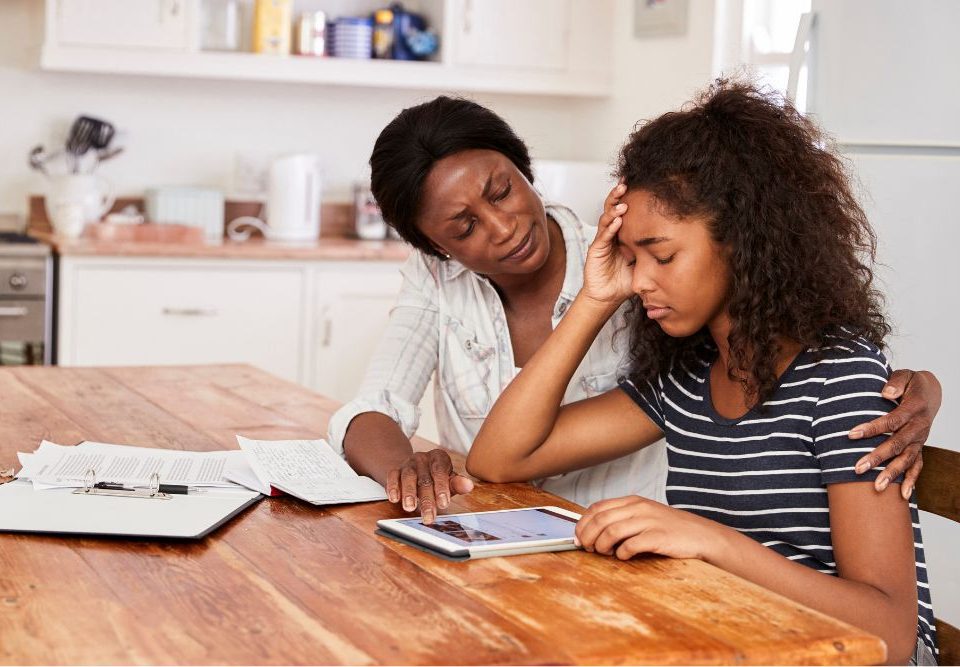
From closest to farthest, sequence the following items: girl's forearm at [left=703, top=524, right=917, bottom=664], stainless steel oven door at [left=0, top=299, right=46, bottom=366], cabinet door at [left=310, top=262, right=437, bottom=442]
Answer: girl's forearm at [left=703, top=524, right=917, bottom=664]
stainless steel oven door at [left=0, top=299, right=46, bottom=366]
cabinet door at [left=310, top=262, right=437, bottom=442]

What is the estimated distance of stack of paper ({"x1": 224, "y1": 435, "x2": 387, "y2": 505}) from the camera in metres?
1.57

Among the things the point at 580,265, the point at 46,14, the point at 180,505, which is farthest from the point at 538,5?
the point at 180,505

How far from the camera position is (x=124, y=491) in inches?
60.3

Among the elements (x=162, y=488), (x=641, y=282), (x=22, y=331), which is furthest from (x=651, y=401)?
(x=22, y=331)

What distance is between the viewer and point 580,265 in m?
2.00

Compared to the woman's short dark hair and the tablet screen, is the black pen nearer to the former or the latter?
the tablet screen

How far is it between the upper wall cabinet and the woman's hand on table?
284cm

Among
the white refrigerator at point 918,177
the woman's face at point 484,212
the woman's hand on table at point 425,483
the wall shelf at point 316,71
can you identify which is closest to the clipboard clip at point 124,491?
the woman's hand on table at point 425,483

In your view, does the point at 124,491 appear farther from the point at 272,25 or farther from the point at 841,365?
the point at 272,25

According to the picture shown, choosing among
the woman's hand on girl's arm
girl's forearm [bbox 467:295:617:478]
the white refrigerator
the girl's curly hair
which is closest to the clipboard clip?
girl's forearm [bbox 467:295:617:478]

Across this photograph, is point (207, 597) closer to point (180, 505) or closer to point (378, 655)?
point (378, 655)

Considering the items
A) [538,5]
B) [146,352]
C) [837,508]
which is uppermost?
[538,5]

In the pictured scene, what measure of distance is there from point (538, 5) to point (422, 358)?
2.73 meters

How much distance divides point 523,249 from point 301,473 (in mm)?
480
